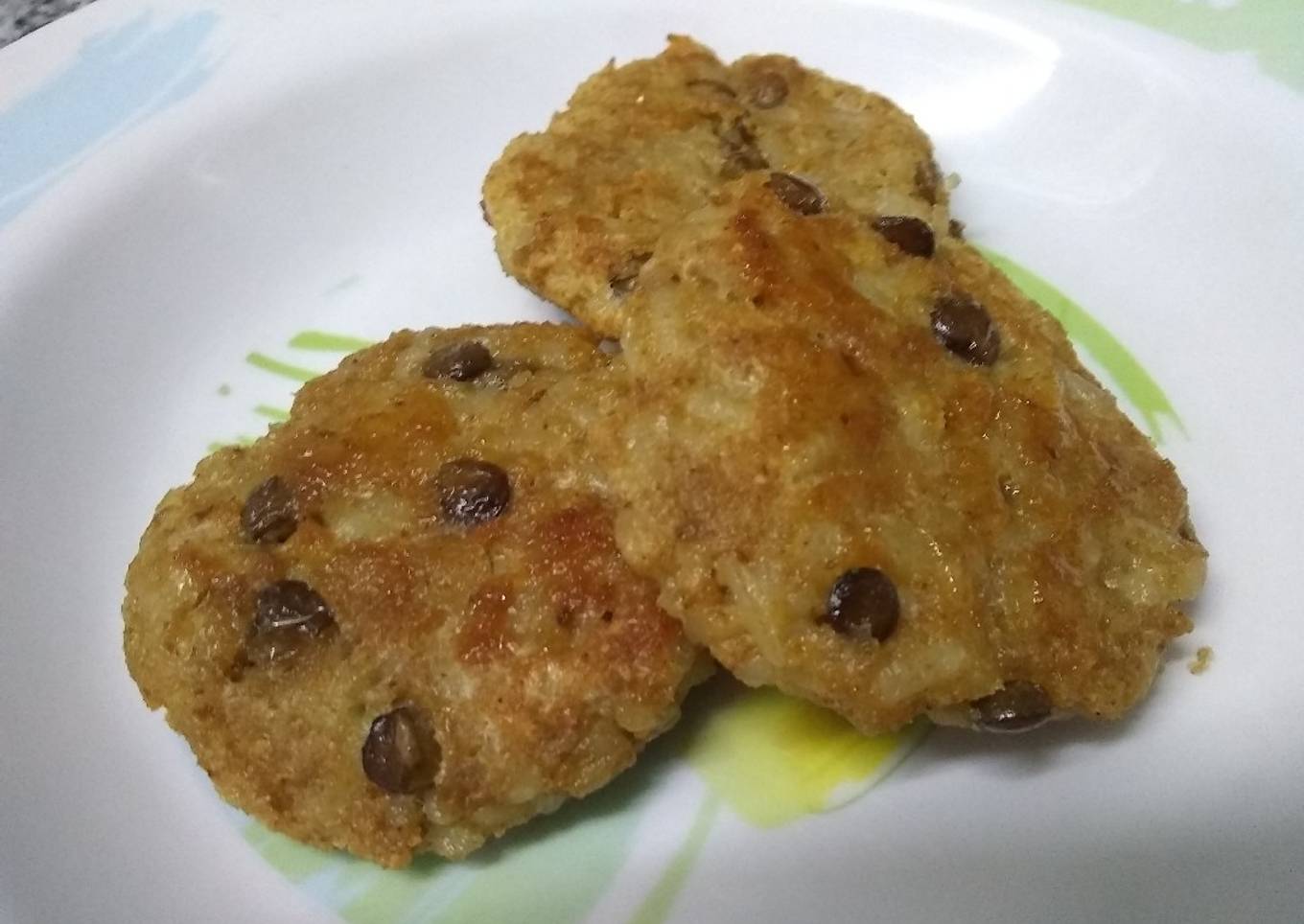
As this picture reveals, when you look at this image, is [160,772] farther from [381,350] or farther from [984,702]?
[984,702]

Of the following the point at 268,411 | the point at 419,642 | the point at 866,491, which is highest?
the point at 866,491

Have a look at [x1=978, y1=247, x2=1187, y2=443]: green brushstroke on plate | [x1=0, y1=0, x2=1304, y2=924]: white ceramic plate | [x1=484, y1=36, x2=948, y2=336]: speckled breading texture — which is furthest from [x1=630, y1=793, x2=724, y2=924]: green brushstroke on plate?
[x1=978, y1=247, x2=1187, y2=443]: green brushstroke on plate

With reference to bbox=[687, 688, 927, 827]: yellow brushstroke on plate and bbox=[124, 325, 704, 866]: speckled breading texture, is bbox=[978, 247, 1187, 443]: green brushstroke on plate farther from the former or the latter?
bbox=[124, 325, 704, 866]: speckled breading texture

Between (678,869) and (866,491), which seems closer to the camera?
(866,491)

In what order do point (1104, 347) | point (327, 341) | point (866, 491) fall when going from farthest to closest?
point (327, 341)
point (1104, 347)
point (866, 491)

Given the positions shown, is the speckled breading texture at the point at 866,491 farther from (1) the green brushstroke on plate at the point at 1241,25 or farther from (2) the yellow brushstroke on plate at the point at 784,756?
(1) the green brushstroke on plate at the point at 1241,25

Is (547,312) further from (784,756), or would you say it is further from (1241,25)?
(1241,25)

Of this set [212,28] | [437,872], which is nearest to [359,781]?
[437,872]

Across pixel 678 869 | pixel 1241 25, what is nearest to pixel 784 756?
pixel 678 869
